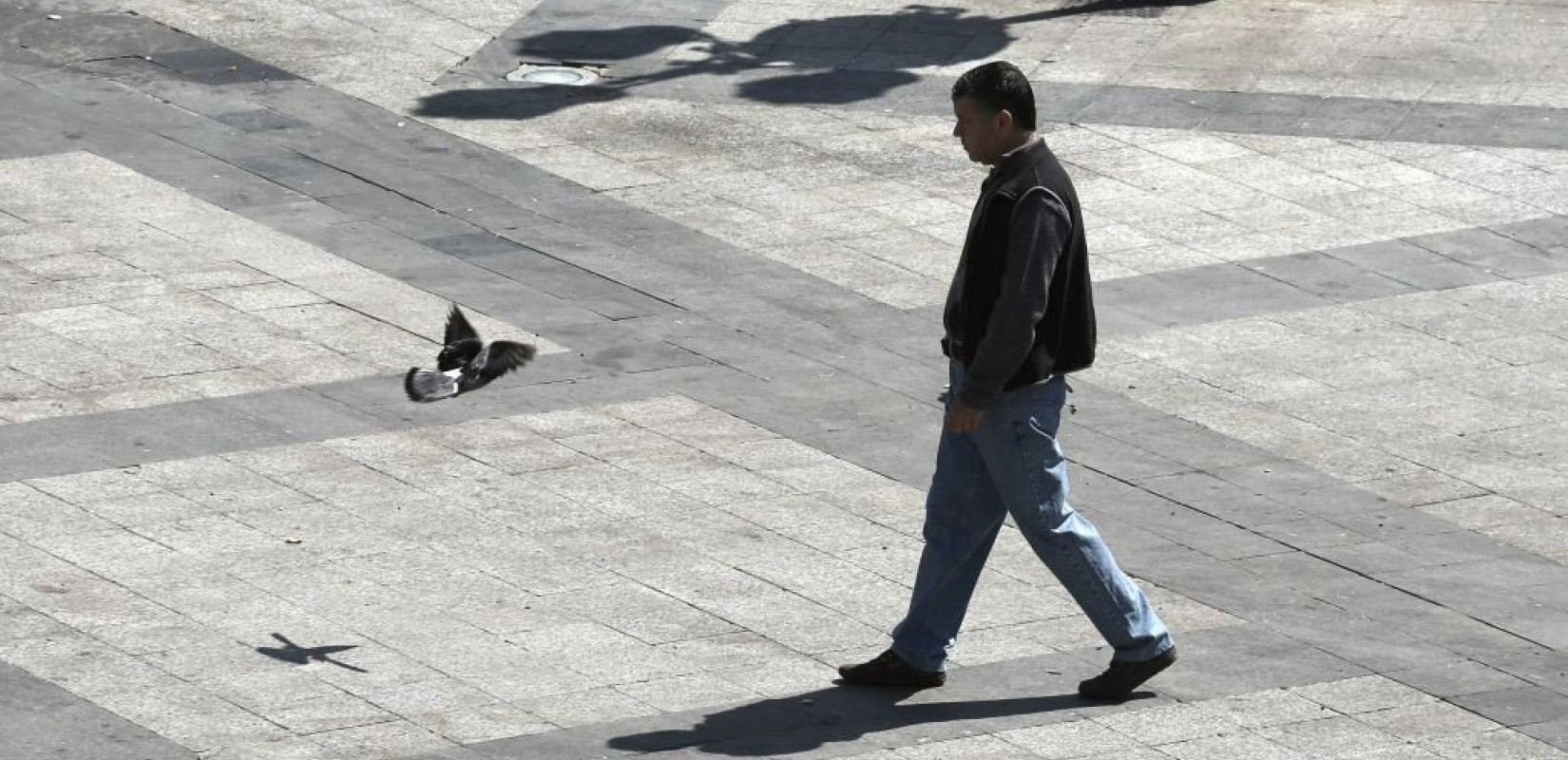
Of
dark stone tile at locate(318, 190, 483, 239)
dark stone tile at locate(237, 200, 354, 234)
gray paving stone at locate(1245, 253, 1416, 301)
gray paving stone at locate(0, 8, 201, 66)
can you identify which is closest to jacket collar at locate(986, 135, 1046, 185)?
gray paving stone at locate(1245, 253, 1416, 301)

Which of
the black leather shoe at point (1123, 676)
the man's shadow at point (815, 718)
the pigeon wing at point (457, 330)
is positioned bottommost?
the man's shadow at point (815, 718)

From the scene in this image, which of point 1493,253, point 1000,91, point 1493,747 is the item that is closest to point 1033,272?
point 1000,91

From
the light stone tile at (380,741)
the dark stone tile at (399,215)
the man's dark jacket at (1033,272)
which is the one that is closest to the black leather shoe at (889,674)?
the man's dark jacket at (1033,272)

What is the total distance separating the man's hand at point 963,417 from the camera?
7.10 meters

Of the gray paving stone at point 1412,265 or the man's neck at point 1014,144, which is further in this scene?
the gray paving stone at point 1412,265

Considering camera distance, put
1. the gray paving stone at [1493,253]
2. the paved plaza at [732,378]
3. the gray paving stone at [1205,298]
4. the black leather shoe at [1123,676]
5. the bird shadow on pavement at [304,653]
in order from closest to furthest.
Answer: the black leather shoe at [1123,676]
the paved plaza at [732,378]
the bird shadow on pavement at [304,653]
the gray paving stone at [1205,298]
the gray paving stone at [1493,253]

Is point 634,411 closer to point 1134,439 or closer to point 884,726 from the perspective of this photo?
point 1134,439

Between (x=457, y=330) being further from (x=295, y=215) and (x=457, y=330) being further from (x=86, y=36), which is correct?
(x=86, y=36)

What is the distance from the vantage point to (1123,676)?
7.42m

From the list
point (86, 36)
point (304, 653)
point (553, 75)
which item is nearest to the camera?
point (304, 653)

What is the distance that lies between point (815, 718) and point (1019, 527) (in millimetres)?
824

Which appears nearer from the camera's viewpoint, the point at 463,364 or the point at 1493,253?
the point at 463,364

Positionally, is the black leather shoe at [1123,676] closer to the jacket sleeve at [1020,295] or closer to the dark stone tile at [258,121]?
the jacket sleeve at [1020,295]

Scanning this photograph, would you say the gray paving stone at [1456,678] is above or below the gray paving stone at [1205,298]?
below
